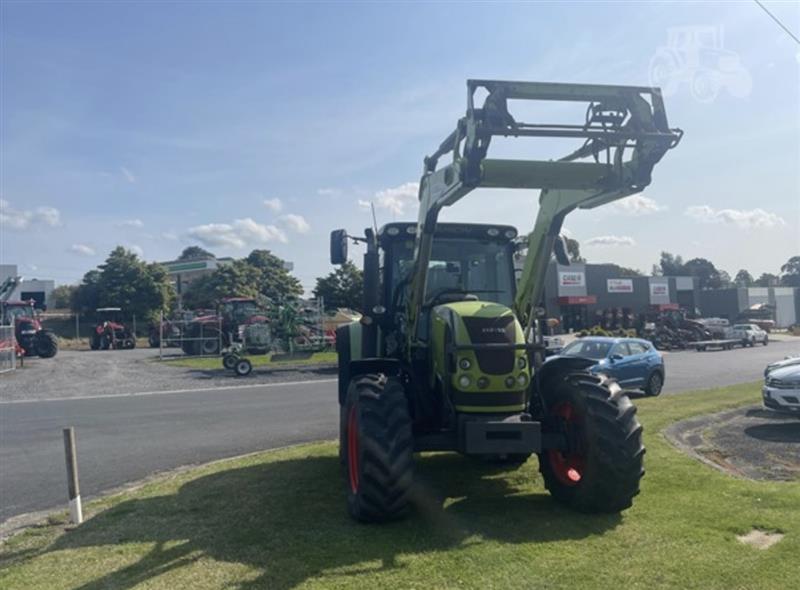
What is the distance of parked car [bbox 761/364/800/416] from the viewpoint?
12.0 metres

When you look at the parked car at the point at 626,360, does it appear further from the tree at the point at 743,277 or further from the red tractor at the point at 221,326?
the tree at the point at 743,277

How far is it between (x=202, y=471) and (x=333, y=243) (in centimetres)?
358

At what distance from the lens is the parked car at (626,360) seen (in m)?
17.6

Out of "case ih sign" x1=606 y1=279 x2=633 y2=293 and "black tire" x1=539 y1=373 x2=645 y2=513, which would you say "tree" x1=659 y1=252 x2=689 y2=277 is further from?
"black tire" x1=539 y1=373 x2=645 y2=513

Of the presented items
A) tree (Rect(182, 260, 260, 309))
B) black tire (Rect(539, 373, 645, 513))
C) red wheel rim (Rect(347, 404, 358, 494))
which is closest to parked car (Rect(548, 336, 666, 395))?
black tire (Rect(539, 373, 645, 513))

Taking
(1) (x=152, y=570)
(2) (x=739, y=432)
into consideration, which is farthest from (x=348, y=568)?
(2) (x=739, y=432)

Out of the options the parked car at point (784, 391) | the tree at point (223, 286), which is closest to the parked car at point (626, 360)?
the parked car at point (784, 391)

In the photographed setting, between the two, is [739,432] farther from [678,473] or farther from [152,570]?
[152,570]

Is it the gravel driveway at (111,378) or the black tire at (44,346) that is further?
the black tire at (44,346)

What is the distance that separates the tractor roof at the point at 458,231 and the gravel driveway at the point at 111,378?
47.0ft

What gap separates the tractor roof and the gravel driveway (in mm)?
14327

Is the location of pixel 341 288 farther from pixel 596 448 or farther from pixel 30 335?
pixel 596 448

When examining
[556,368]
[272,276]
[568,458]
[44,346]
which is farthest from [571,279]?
[568,458]

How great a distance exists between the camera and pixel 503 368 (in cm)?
609
